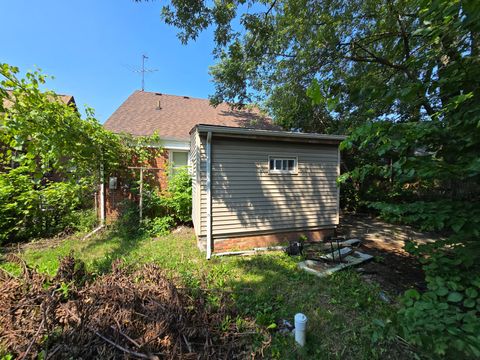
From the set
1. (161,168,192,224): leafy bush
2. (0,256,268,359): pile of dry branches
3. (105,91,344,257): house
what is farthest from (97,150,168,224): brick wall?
(0,256,268,359): pile of dry branches

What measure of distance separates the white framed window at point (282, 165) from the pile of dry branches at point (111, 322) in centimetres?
359

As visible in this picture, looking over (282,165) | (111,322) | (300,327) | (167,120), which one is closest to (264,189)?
(282,165)

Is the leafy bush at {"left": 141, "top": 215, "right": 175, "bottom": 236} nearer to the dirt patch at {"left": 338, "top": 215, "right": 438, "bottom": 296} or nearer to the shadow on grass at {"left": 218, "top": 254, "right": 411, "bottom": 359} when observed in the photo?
the shadow on grass at {"left": 218, "top": 254, "right": 411, "bottom": 359}

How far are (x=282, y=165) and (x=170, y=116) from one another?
6.63 m

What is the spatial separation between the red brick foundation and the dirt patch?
1.29 meters

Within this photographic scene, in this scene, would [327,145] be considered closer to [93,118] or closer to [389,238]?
[389,238]

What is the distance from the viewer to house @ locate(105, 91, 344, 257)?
5191 millimetres

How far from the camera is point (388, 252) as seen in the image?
5750 millimetres

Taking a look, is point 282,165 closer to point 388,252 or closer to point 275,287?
point 275,287

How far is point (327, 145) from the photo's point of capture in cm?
630

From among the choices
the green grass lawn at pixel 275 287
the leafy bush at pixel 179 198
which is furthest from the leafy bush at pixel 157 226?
the green grass lawn at pixel 275 287

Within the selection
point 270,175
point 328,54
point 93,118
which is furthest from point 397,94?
point 93,118

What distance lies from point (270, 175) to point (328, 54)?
494cm

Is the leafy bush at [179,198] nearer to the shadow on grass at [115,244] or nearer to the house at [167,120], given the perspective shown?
the house at [167,120]
